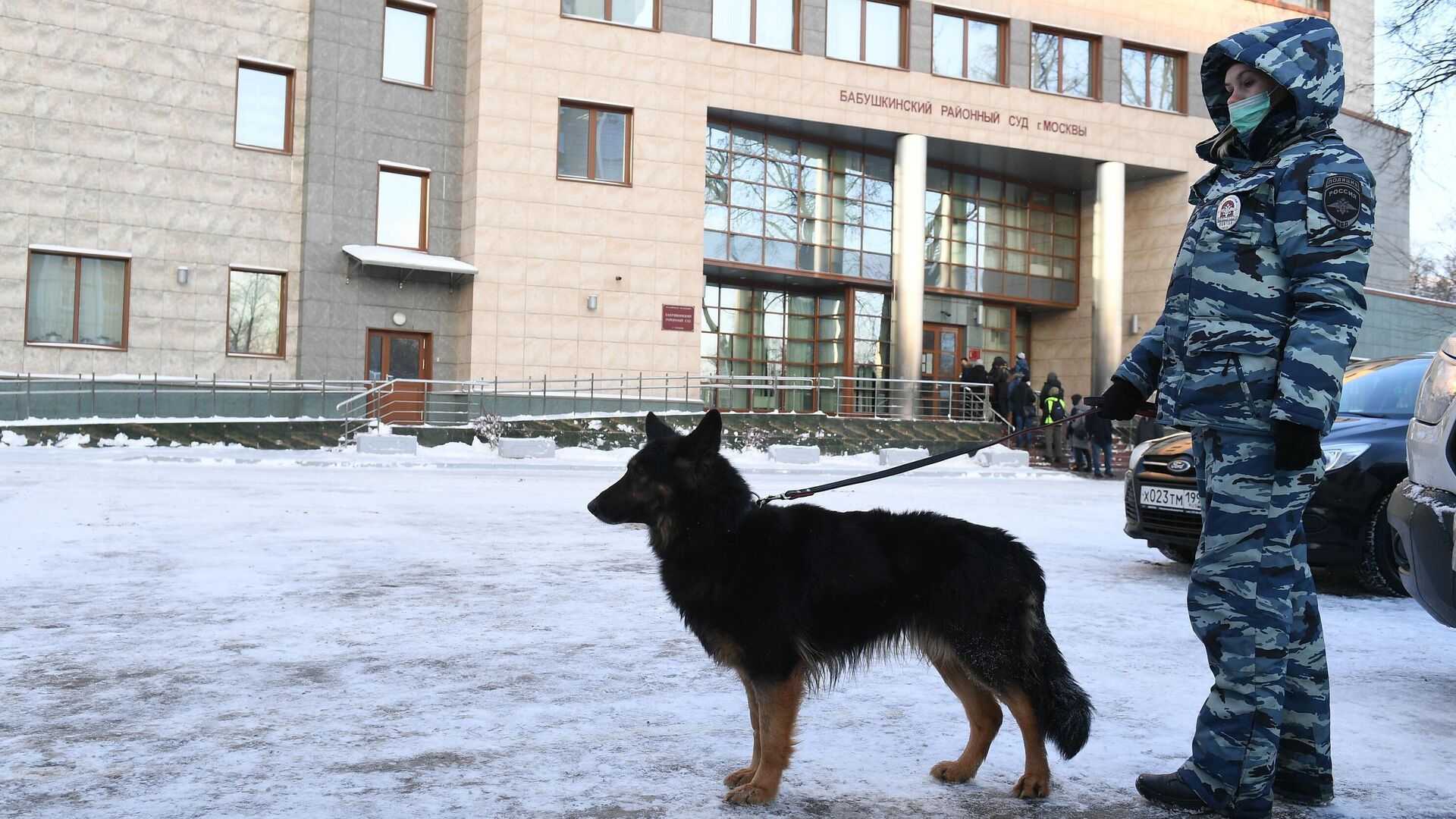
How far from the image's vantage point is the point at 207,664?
480 centimetres

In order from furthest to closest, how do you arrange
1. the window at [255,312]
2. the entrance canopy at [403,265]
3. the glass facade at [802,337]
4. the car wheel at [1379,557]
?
the glass facade at [802,337] → the entrance canopy at [403,265] → the window at [255,312] → the car wheel at [1379,557]

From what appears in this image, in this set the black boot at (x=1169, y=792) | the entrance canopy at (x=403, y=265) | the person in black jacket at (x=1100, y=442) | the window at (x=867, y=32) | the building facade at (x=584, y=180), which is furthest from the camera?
the window at (x=867, y=32)

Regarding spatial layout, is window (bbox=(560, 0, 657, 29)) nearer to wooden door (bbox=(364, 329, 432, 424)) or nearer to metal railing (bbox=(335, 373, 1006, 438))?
wooden door (bbox=(364, 329, 432, 424))

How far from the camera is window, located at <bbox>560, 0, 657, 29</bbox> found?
2811 cm

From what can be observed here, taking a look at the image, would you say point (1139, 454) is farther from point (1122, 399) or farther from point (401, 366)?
point (401, 366)

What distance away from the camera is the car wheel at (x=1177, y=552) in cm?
861

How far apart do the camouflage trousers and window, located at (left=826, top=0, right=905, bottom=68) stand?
29097 mm

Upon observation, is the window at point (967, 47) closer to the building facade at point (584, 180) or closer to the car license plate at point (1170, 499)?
the building facade at point (584, 180)

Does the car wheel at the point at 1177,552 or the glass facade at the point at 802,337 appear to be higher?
the glass facade at the point at 802,337

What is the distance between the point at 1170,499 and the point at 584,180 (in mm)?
22112

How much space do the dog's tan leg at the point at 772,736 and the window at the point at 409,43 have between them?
2683 centimetres

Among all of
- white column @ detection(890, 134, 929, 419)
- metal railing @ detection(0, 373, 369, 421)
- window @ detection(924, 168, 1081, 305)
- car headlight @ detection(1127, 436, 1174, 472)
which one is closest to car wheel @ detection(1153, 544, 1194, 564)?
car headlight @ detection(1127, 436, 1174, 472)

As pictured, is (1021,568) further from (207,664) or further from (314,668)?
(207,664)

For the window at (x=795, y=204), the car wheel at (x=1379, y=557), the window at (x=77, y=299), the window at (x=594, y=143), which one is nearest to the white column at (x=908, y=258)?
the window at (x=795, y=204)
